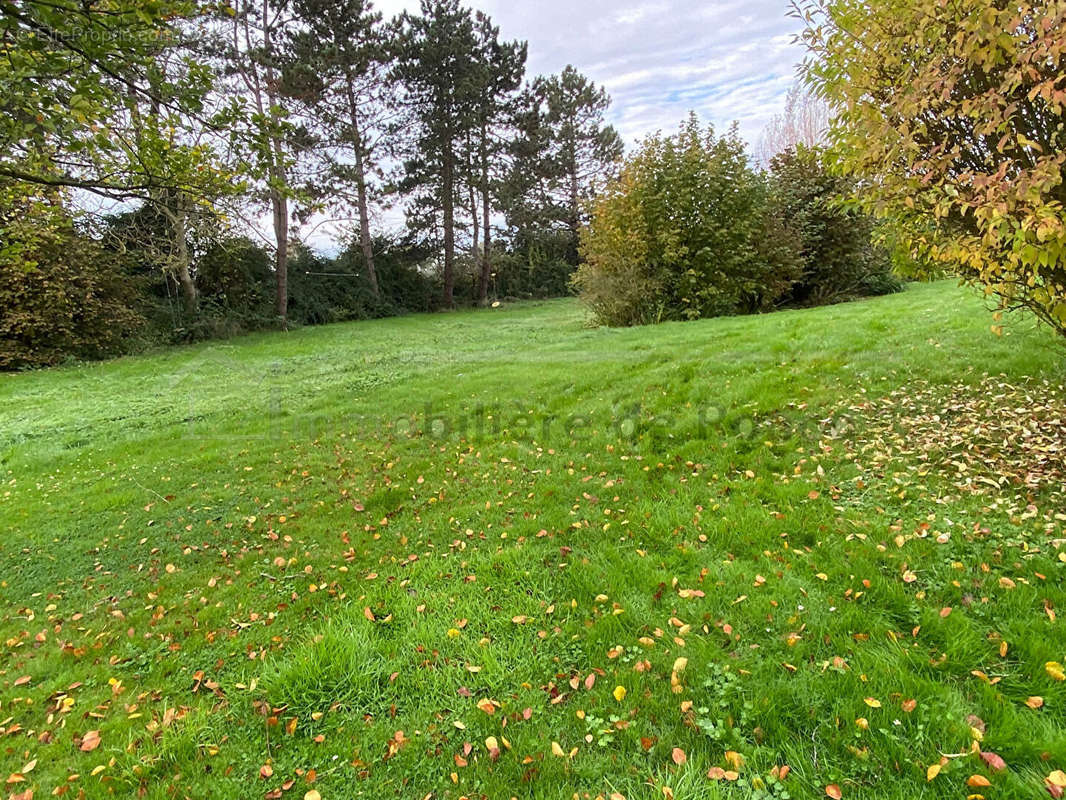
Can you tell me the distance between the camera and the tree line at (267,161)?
3367mm

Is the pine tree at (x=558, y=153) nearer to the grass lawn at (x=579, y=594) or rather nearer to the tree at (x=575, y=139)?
the tree at (x=575, y=139)

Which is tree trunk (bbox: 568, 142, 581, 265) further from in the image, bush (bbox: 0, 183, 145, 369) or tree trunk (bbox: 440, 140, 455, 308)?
bush (bbox: 0, 183, 145, 369)

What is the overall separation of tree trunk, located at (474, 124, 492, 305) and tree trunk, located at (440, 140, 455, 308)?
53.9 inches

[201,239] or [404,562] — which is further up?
[201,239]

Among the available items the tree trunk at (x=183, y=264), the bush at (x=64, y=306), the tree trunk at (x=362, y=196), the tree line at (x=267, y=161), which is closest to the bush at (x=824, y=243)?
the tree line at (x=267, y=161)

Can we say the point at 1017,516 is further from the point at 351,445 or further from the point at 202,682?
the point at 351,445

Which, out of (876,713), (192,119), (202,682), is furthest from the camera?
(192,119)

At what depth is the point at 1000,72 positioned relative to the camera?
2871 millimetres

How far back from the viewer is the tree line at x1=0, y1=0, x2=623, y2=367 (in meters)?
3.37

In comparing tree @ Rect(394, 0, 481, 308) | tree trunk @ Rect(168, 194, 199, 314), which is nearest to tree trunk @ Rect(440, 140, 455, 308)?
tree @ Rect(394, 0, 481, 308)

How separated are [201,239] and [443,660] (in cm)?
1662

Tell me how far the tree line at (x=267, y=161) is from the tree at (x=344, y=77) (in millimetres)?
65

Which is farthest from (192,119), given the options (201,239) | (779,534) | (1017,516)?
(201,239)

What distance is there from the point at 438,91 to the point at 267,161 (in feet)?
65.7
